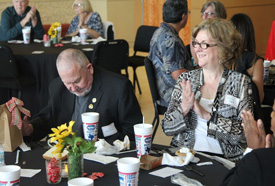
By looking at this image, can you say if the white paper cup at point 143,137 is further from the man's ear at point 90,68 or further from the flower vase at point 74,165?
the man's ear at point 90,68

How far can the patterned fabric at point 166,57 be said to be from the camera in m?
4.22

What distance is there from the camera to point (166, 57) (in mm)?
4242

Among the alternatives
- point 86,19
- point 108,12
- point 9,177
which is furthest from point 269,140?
point 108,12

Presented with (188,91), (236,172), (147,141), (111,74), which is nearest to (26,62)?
(111,74)

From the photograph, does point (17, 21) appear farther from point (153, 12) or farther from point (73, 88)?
point (153, 12)

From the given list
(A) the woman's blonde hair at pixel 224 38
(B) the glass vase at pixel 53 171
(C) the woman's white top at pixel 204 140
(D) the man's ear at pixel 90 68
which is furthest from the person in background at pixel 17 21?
(B) the glass vase at pixel 53 171

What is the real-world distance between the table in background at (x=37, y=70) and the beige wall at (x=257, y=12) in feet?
12.6

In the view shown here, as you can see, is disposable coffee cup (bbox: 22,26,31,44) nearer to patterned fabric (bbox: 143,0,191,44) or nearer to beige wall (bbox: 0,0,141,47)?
beige wall (bbox: 0,0,141,47)

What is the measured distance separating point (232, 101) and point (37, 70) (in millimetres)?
3339

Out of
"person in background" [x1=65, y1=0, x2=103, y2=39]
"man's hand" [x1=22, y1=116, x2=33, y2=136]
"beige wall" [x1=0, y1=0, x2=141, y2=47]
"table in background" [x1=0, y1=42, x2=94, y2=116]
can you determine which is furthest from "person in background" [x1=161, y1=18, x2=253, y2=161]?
"beige wall" [x1=0, y1=0, x2=141, y2=47]

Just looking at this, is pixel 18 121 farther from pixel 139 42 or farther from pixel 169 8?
pixel 139 42

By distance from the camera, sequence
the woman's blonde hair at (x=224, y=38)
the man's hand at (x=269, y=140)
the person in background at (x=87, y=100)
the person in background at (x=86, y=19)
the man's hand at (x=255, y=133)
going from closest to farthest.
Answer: the man's hand at (x=269, y=140), the man's hand at (x=255, y=133), the person in background at (x=87, y=100), the woman's blonde hair at (x=224, y=38), the person in background at (x=86, y=19)

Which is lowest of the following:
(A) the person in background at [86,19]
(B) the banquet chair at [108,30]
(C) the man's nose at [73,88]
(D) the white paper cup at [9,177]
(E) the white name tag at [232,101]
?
(D) the white paper cup at [9,177]

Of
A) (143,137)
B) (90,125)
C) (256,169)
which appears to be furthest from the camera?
(90,125)
